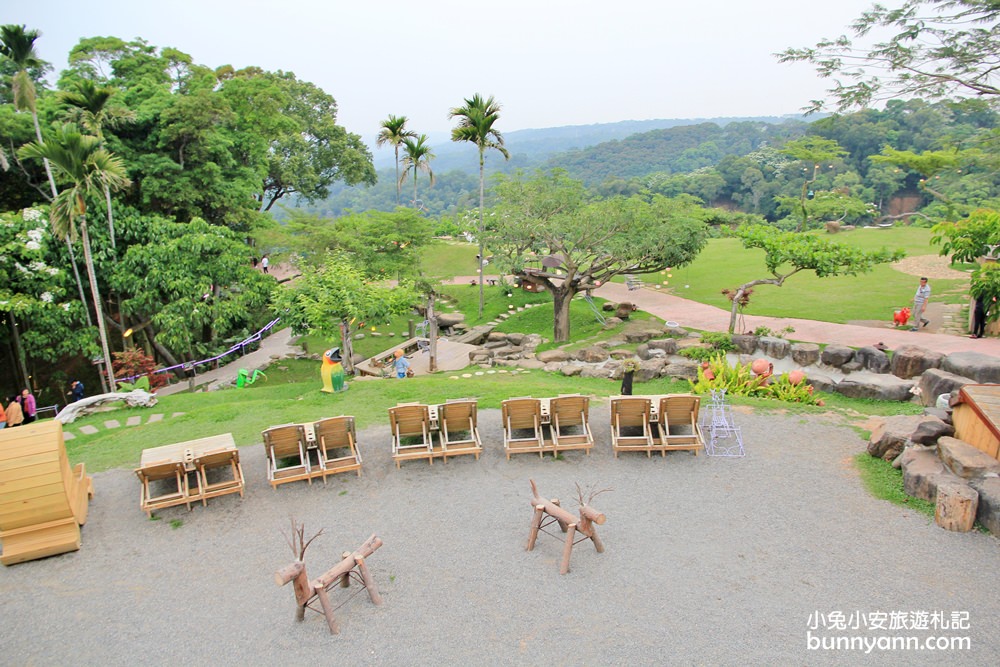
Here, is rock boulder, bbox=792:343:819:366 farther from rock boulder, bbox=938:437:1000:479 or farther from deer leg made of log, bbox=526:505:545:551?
deer leg made of log, bbox=526:505:545:551

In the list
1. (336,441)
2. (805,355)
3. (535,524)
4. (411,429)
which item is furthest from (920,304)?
(336,441)

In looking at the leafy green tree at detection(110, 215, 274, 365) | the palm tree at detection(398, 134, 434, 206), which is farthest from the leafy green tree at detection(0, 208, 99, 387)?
the palm tree at detection(398, 134, 434, 206)

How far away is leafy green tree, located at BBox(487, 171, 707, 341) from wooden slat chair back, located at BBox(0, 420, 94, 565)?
14508 millimetres

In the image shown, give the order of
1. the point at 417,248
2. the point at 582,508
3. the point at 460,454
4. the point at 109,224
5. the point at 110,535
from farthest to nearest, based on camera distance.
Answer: the point at 417,248 < the point at 109,224 < the point at 460,454 < the point at 110,535 < the point at 582,508

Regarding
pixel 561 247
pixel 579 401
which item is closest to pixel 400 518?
pixel 579 401

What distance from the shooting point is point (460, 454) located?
9305 millimetres

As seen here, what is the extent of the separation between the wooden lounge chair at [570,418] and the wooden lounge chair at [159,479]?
516 centimetres

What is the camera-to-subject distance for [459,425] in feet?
31.1

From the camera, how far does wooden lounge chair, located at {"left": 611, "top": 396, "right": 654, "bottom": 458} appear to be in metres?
9.23

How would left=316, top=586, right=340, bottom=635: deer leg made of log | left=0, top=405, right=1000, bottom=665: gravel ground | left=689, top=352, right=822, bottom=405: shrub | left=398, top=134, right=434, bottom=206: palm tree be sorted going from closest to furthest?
left=0, top=405, right=1000, bottom=665: gravel ground → left=316, top=586, right=340, bottom=635: deer leg made of log → left=689, top=352, right=822, bottom=405: shrub → left=398, top=134, right=434, bottom=206: palm tree

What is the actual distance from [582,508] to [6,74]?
28.6 m

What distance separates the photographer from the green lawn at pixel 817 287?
2022cm

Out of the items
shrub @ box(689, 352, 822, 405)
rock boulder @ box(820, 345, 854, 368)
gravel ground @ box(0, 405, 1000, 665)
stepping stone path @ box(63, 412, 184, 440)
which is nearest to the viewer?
gravel ground @ box(0, 405, 1000, 665)

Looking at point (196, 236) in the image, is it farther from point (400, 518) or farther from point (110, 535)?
point (400, 518)
